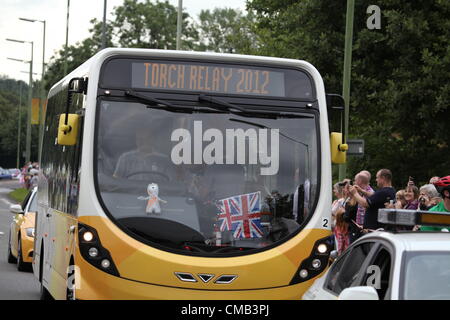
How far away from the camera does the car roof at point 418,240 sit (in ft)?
22.4

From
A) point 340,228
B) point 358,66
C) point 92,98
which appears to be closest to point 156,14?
point 358,66

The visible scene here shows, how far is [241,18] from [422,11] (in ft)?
251

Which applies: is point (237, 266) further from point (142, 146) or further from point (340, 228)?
point (340, 228)

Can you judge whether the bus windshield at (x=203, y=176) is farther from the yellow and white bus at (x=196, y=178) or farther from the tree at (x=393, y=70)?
the tree at (x=393, y=70)

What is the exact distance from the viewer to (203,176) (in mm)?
10609

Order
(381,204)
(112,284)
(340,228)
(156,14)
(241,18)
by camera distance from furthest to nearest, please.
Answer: (241,18), (156,14), (340,228), (381,204), (112,284)

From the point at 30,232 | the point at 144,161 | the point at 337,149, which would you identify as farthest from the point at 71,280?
the point at 30,232

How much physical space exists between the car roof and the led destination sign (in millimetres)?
4047

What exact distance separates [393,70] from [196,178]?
18926mm

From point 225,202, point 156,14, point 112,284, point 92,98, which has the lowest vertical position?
point 112,284

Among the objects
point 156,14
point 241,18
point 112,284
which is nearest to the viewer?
point 112,284

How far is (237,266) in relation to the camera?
34.0 feet

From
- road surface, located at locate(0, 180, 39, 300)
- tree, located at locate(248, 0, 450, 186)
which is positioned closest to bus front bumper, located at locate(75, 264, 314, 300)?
road surface, located at locate(0, 180, 39, 300)

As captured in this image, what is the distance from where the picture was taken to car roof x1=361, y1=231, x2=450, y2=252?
6836 mm
